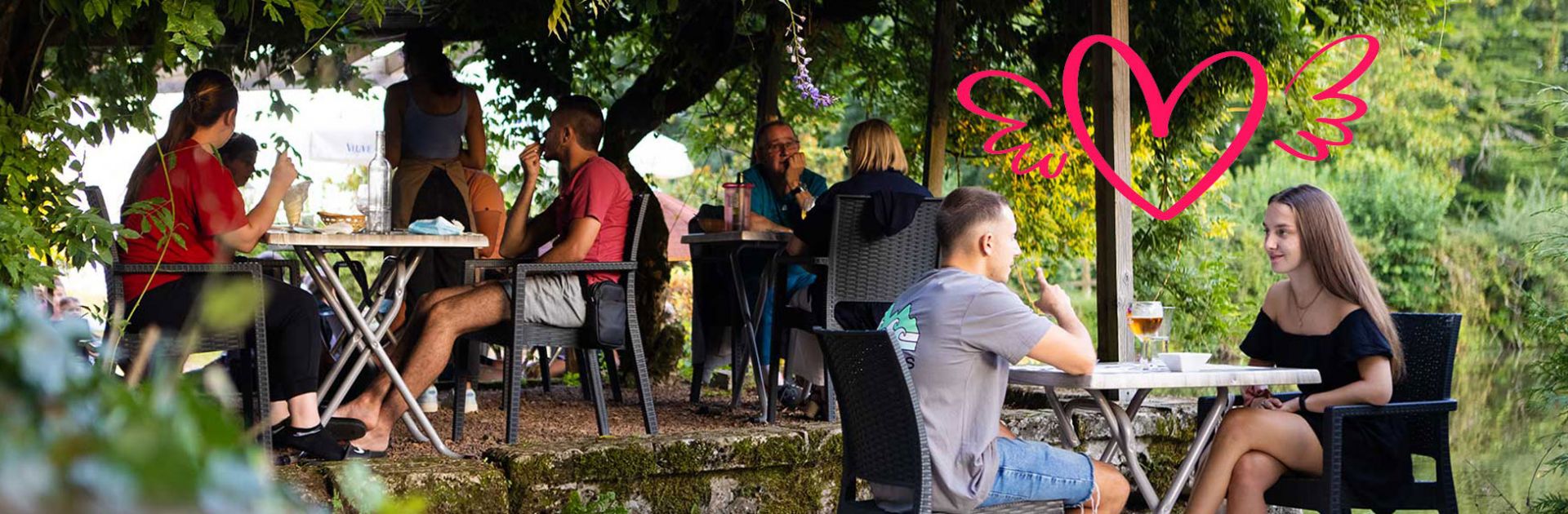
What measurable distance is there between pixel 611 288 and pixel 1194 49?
9.25 ft

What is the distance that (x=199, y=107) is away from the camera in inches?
146

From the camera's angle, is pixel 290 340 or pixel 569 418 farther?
pixel 569 418

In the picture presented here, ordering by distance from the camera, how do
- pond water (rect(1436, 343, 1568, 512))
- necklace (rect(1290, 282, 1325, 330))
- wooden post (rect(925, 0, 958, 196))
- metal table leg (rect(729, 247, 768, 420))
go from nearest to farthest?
1. necklace (rect(1290, 282, 1325, 330))
2. metal table leg (rect(729, 247, 768, 420))
3. wooden post (rect(925, 0, 958, 196))
4. pond water (rect(1436, 343, 1568, 512))

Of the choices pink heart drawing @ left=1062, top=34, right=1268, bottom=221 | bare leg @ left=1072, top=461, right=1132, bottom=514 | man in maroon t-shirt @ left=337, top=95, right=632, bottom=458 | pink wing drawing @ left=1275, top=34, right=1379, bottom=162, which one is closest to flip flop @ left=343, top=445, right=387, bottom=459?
man in maroon t-shirt @ left=337, top=95, right=632, bottom=458

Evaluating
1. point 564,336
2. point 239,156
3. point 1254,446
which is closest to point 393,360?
point 564,336

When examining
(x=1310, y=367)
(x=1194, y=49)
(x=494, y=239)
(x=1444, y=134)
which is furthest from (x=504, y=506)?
(x=1444, y=134)

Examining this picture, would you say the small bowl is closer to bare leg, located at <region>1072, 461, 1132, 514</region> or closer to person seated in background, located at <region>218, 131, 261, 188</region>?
bare leg, located at <region>1072, 461, 1132, 514</region>

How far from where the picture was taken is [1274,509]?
482cm

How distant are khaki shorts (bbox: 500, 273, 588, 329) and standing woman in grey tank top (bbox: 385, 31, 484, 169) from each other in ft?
5.40

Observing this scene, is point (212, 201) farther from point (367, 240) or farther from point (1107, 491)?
point (1107, 491)

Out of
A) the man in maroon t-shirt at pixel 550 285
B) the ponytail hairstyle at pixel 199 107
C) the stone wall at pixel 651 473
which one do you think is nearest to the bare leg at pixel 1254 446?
the stone wall at pixel 651 473

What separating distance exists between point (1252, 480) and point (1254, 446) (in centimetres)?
7

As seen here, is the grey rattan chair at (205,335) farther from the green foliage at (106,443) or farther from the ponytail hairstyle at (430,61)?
the green foliage at (106,443)

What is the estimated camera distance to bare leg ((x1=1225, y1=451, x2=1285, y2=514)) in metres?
3.26
